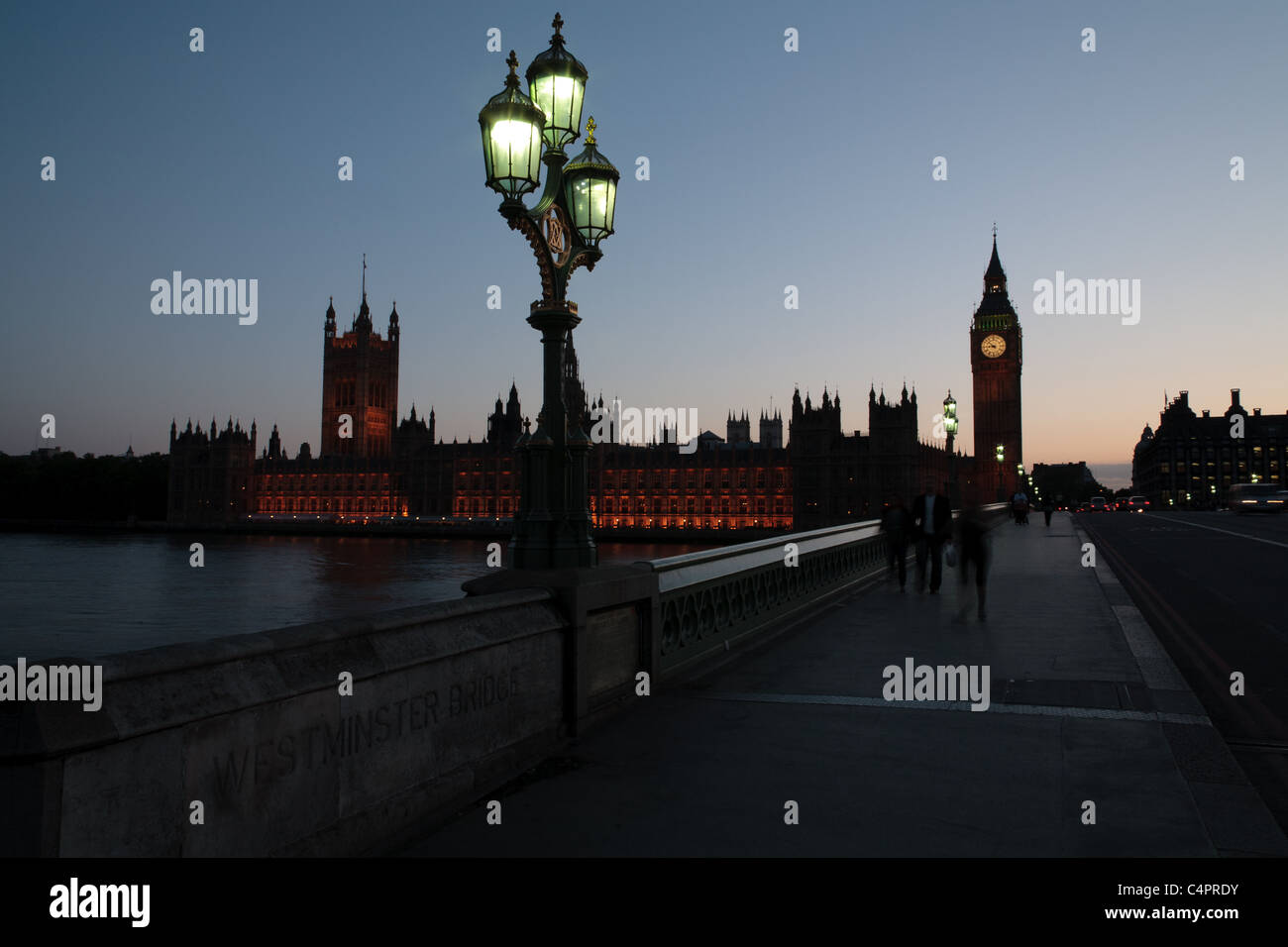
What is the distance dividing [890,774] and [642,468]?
133110mm

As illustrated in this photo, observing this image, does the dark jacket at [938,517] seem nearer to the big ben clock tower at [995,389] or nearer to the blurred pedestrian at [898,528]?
the blurred pedestrian at [898,528]

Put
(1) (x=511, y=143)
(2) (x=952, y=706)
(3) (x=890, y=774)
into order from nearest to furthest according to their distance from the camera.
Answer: (3) (x=890, y=774) < (2) (x=952, y=706) < (1) (x=511, y=143)

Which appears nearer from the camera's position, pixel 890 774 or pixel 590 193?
pixel 890 774

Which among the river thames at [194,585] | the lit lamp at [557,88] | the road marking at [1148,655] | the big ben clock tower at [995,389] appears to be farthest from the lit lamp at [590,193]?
the big ben clock tower at [995,389]

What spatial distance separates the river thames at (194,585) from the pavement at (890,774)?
45.6 feet

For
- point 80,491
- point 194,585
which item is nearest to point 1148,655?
point 194,585

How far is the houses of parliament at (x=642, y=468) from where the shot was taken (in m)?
122

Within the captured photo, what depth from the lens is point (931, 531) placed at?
51.1 ft

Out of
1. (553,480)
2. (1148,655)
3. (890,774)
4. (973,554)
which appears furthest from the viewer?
(973,554)

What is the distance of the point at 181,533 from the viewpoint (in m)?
151

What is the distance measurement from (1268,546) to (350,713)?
94.0 feet

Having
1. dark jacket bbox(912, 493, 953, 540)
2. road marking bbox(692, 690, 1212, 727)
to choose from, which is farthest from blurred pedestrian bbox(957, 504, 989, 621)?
road marking bbox(692, 690, 1212, 727)

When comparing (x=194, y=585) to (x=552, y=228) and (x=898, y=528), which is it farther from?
(x=552, y=228)

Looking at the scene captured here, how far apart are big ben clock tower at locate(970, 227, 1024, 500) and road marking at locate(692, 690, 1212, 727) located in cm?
14363
